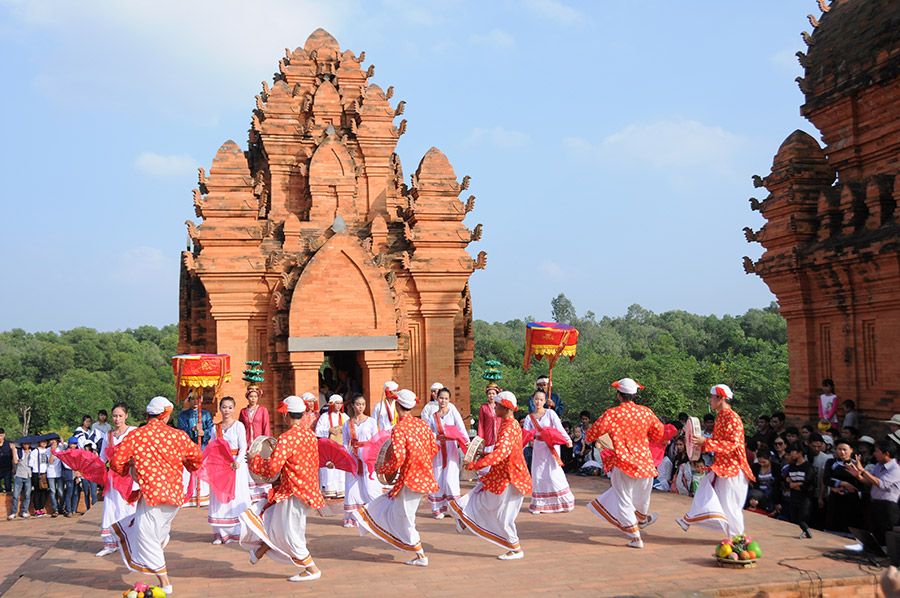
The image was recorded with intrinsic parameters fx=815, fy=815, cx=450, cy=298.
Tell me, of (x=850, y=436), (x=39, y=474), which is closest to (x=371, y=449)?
(x=850, y=436)

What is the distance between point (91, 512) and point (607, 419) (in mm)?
7983

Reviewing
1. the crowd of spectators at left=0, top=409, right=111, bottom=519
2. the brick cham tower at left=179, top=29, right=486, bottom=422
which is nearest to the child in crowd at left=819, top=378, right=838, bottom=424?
the brick cham tower at left=179, top=29, right=486, bottom=422

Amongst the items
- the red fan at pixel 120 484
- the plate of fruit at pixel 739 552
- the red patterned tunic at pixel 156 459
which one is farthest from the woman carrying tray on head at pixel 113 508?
the plate of fruit at pixel 739 552

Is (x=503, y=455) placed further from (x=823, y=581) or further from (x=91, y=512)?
(x=91, y=512)

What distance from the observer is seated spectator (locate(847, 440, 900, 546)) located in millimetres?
8117

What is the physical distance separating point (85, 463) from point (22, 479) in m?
7.55

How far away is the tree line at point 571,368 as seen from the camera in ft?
89.6

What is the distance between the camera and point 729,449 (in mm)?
8250

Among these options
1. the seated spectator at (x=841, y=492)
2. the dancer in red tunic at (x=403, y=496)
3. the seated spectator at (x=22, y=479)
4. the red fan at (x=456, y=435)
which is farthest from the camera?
the seated spectator at (x=22, y=479)

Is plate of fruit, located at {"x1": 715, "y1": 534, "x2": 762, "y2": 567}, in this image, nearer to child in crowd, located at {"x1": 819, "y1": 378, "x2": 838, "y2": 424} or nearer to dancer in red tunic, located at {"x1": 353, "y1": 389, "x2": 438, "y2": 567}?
dancer in red tunic, located at {"x1": 353, "y1": 389, "x2": 438, "y2": 567}

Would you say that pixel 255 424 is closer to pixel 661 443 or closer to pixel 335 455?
pixel 335 455

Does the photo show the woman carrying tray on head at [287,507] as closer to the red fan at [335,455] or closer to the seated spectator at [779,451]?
the red fan at [335,455]

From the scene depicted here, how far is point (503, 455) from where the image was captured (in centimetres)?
811

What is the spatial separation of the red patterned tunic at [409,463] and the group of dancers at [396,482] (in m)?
0.01
